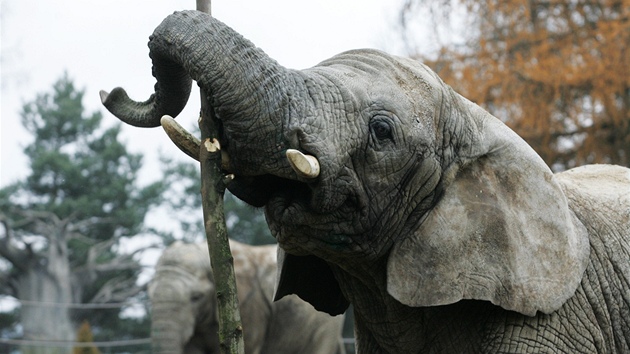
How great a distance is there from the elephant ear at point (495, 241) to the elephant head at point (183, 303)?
6.50 metres

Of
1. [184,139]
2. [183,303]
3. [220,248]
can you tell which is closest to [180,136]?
[184,139]

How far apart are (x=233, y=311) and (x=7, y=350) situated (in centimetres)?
1264

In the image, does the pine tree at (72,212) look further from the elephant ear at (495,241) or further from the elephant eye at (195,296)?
the elephant ear at (495,241)

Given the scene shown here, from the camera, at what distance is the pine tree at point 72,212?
20.6 m

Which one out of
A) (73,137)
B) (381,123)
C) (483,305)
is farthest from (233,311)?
(73,137)

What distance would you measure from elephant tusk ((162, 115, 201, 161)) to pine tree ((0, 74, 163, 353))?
15.7 m

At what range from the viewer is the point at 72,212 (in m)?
22.1

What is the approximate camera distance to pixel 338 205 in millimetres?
3426

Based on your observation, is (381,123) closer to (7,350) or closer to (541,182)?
(541,182)

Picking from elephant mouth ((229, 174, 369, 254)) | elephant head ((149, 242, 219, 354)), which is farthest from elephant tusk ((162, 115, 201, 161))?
elephant head ((149, 242, 219, 354))

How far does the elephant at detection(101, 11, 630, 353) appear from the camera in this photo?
3250 millimetres

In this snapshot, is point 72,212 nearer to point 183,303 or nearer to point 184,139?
point 183,303

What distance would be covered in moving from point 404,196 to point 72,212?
63.2ft

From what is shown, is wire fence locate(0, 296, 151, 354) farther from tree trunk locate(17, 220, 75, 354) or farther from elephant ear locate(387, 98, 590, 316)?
elephant ear locate(387, 98, 590, 316)
